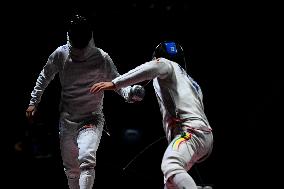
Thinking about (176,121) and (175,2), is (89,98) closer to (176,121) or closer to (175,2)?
(176,121)

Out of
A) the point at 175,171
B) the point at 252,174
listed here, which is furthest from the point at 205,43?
the point at 175,171

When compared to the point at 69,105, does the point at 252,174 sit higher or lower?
lower

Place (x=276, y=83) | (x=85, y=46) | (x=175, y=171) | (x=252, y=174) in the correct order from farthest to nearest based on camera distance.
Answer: (x=276, y=83) → (x=252, y=174) → (x=85, y=46) → (x=175, y=171)

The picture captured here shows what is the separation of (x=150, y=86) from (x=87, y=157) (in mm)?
2223

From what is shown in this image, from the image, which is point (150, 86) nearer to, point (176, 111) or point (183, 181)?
point (176, 111)

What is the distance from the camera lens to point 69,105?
9.21 feet

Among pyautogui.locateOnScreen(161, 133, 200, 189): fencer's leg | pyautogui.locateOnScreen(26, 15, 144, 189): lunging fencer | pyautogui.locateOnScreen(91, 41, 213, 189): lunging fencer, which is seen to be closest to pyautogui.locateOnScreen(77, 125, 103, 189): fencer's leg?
pyautogui.locateOnScreen(26, 15, 144, 189): lunging fencer

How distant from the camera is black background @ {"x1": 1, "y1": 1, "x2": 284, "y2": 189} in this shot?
413cm

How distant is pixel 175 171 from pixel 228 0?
9.10 feet

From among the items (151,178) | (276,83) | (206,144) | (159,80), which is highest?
(159,80)

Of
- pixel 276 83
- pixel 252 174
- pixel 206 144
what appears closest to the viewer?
pixel 206 144

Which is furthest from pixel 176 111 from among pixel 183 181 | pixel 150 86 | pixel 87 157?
pixel 150 86

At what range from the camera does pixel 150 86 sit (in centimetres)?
467

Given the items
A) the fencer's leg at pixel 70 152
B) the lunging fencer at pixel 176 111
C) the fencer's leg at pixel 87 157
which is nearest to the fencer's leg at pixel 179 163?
the lunging fencer at pixel 176 111
